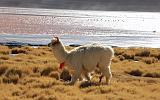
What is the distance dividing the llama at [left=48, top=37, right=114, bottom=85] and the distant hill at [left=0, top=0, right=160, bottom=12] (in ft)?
429

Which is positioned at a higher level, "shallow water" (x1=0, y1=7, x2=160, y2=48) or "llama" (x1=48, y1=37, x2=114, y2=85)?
"llama" (x1=48, y1=37, x2=114, y2=85)

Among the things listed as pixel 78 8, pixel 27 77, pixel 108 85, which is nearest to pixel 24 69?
pixel 27 77

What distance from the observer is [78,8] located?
154 m

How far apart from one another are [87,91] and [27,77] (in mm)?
2937

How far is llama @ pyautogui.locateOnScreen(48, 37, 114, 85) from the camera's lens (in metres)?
15.0

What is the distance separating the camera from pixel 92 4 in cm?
16075

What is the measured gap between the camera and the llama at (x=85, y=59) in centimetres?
1501

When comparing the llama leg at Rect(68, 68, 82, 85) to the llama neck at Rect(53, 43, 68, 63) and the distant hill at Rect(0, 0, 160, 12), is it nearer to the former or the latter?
the llama neck at Rect(53, 43, 68, 63)

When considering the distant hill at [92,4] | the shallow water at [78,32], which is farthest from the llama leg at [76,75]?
the distant hill at [92,4]

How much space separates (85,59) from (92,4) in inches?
5765

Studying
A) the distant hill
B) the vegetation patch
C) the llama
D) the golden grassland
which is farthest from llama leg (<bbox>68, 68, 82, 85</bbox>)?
the distant hill

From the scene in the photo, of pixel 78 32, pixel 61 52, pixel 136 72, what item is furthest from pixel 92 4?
pixel 61 52

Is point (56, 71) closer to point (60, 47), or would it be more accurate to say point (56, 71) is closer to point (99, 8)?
point (60, 47)

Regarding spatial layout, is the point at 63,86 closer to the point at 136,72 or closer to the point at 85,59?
the point at 85,59
